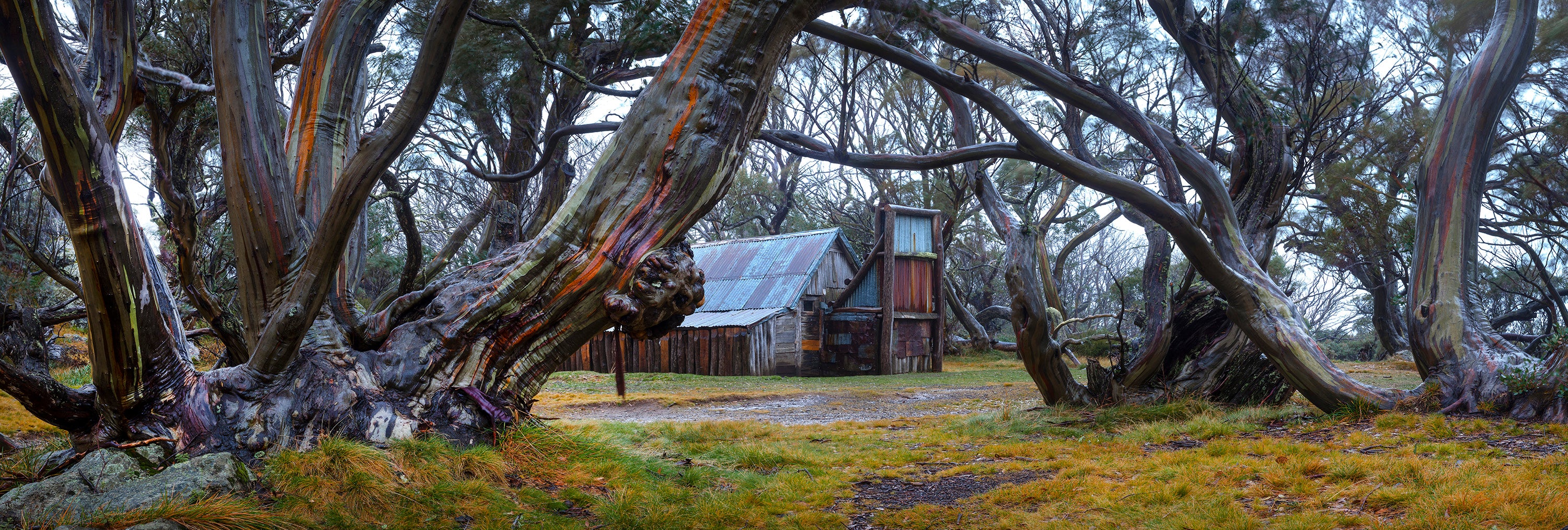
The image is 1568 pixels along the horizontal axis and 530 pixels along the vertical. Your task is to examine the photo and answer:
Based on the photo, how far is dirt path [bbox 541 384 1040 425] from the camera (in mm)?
8969

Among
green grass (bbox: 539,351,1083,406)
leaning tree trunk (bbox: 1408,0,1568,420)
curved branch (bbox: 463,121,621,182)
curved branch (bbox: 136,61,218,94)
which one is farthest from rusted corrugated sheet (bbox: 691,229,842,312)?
curved branch (bbox: 136,61,218,94)

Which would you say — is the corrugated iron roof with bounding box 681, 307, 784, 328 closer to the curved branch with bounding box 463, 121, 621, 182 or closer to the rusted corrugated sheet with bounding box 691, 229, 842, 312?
the rusted corrugated sheet with bounding box 691, 229, 842, 312

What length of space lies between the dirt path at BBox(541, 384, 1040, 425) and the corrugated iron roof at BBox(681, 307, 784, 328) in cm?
424

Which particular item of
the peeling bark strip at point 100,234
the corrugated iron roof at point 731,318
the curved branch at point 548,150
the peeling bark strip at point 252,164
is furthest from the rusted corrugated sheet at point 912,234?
the peeling bark strip at point 100,234

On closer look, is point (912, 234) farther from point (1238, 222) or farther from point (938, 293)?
point (1238, 222)

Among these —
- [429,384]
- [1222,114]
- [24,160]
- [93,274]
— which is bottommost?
[429,384]

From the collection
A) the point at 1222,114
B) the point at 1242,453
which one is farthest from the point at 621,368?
the point at 1222,114

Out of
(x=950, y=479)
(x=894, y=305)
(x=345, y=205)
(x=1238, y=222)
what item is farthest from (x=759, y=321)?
(x=345, y=205)

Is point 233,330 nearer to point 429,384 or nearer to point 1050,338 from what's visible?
point 429,384

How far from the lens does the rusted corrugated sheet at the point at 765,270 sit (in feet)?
58.8

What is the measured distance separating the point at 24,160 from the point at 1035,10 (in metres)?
9.74

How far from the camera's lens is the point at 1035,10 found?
10336mm

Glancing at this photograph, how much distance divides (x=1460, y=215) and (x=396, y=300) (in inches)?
331

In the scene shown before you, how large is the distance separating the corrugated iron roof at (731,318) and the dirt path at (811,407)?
424 cm
